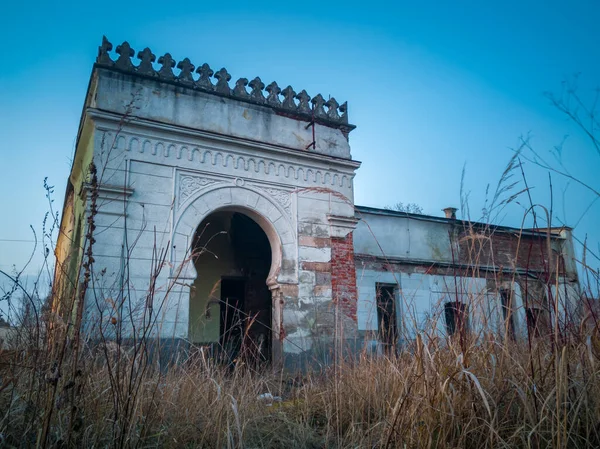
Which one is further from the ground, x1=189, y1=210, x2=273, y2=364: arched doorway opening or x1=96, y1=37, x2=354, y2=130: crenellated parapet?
x1=96, y1=37, x2=354, y2=130: crenellated parapet

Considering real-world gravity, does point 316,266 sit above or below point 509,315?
above

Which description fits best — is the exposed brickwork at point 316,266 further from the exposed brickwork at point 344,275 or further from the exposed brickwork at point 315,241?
the exposed brickwork at point 315,241

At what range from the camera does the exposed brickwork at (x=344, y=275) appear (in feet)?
30.3

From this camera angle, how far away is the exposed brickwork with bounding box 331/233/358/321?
30.3ft

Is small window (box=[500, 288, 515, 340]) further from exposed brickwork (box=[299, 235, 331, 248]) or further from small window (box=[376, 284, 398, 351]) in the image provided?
exposed brickwork (box=[299, 235, 331, 248])

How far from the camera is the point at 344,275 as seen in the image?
30.8 ft

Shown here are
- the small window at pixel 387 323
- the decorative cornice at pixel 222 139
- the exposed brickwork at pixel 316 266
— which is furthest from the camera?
the exposed brickwork at pixel 316 266

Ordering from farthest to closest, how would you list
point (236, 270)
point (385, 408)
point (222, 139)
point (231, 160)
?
point (236, 270) < point (231, 160) < point (222, 139) < point (385, 408)

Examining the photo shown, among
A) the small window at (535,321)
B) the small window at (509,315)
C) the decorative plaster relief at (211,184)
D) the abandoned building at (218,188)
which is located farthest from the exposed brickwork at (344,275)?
the small window at (535,321)

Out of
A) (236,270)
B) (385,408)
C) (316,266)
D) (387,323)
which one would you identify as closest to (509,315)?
(385,408)

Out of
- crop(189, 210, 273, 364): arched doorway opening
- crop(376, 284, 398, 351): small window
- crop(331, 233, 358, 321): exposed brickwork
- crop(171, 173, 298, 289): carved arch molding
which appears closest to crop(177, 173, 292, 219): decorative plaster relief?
crop(171, 173, 298, 289): carved arch molding

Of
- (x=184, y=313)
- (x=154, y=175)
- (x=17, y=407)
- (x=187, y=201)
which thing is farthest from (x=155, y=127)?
(x=17, y=407)

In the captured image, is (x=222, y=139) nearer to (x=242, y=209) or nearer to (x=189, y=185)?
(x=189, y=185)

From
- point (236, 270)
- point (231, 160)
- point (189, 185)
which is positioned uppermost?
point (231, 160)
